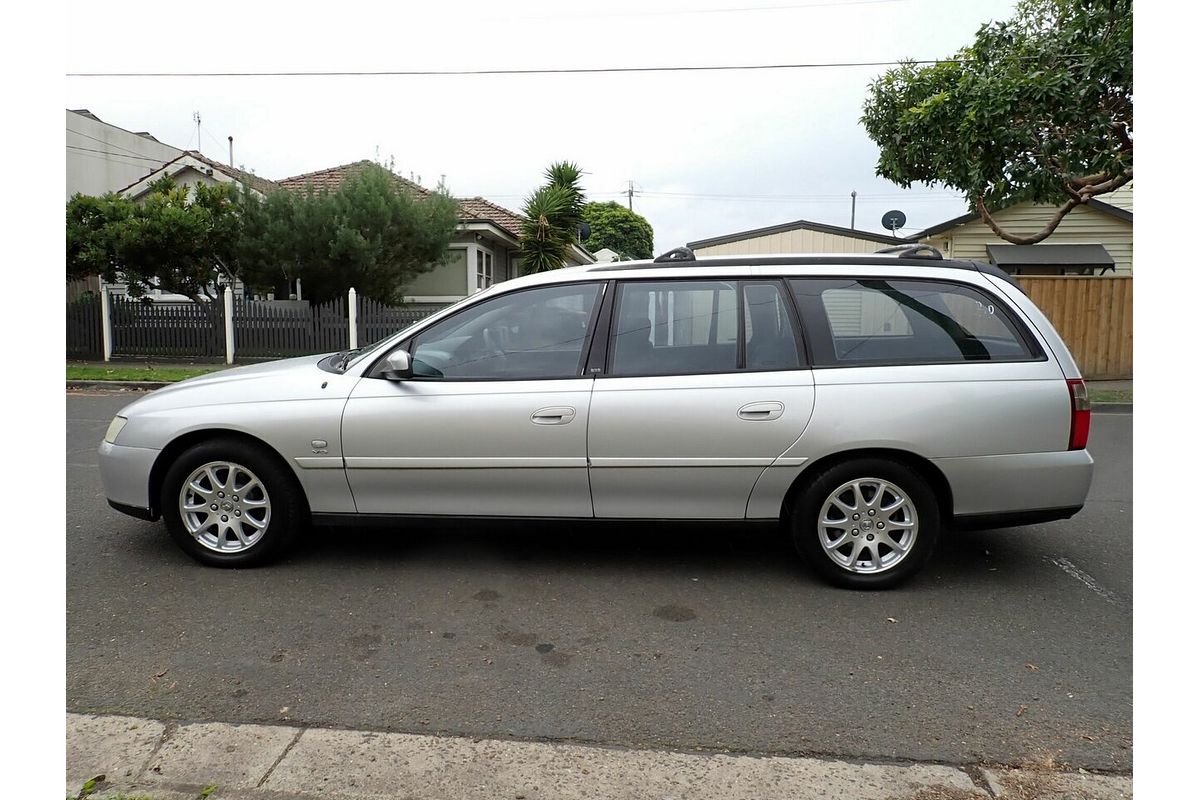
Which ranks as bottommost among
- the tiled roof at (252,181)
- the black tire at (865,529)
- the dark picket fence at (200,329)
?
the black tire at (865,529)

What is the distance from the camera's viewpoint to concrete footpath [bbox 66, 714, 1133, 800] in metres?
2.57

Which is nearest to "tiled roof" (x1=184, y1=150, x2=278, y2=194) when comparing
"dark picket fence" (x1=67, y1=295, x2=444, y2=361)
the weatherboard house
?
the weatherboard house

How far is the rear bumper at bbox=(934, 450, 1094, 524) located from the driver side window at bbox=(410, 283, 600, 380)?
196 cm

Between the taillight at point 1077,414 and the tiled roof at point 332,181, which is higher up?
the tiled roof at point 332,181

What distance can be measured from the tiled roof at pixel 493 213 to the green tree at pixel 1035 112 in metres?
12.8

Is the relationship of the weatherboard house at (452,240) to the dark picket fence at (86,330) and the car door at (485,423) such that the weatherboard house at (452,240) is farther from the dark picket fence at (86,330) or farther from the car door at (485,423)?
the car door at (485,423)

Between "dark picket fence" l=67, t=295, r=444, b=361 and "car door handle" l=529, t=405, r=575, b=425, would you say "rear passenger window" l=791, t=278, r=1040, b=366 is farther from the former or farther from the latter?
"dark picket fence" l=67, t=295, r=444, b=361

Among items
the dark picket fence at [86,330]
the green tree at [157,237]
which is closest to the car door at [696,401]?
the green tree at [157,237]

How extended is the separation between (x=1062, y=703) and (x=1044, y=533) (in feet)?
8.20

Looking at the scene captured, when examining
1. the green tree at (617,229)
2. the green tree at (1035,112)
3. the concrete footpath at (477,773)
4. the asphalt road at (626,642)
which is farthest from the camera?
the green tree at (617,229)

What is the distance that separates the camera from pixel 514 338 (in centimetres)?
445

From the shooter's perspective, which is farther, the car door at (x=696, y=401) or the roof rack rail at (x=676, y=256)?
the roof rack rail at (x=676, y=256)

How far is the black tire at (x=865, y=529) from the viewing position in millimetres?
4164

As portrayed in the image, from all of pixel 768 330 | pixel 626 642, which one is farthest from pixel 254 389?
pixel 768 330
